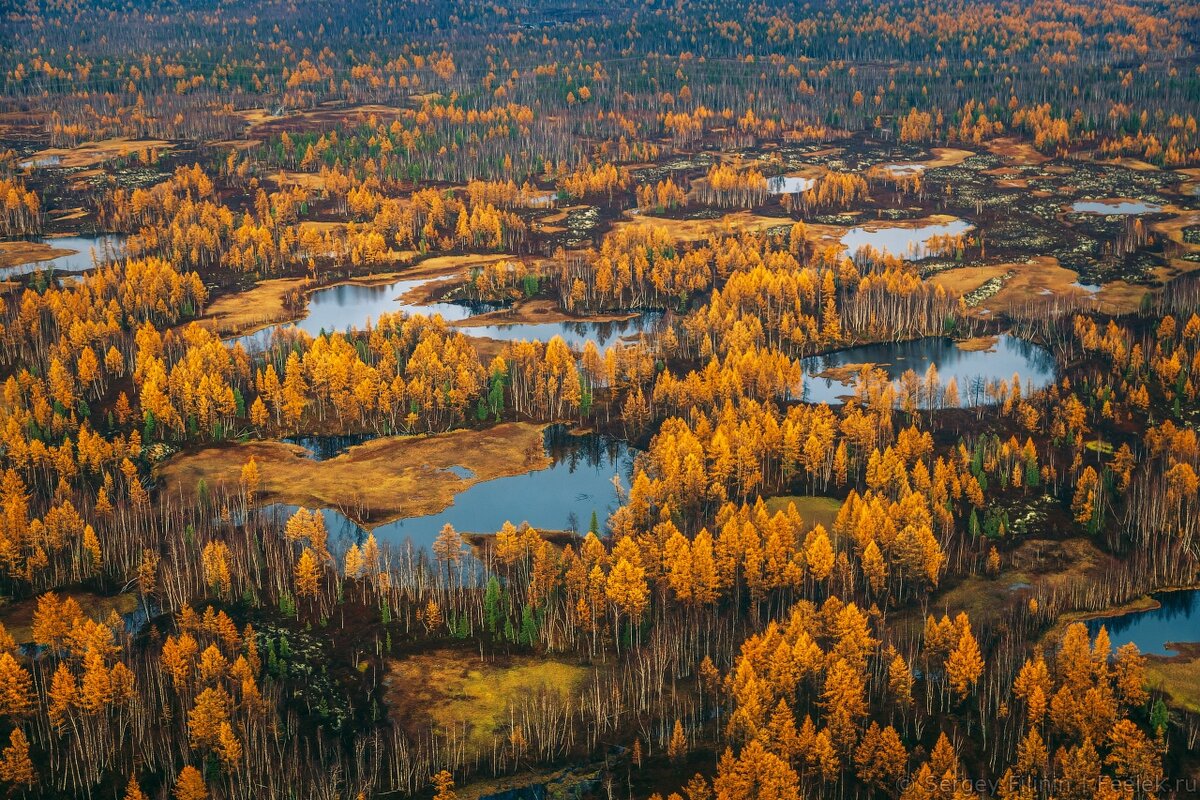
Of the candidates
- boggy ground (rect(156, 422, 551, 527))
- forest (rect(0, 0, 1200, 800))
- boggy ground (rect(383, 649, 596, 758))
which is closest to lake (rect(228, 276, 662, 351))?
forest (rect(0, 0, 1200, 800))

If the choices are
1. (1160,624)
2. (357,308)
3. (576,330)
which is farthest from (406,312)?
(1160,624)

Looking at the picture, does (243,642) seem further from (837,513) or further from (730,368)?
(730,368)

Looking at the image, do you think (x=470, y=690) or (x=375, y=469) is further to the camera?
(x=375, y=469)

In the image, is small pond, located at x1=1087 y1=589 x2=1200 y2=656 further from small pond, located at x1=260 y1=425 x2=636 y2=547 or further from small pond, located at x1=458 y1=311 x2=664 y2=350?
small pond, located at x1=458 y1=311 x2=664 y2=350

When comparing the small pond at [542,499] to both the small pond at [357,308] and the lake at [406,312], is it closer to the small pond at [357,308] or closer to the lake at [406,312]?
the lake at [406,312]

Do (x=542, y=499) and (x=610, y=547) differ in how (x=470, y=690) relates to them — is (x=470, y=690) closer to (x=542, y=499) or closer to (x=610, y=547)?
(x=610, y=547)

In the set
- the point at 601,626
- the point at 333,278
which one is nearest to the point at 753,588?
the point at 601,626
